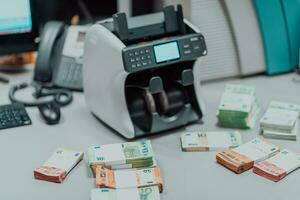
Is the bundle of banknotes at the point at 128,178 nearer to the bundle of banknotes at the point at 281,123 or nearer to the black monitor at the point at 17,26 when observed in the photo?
the bundle of banknotes at the point at 281,123

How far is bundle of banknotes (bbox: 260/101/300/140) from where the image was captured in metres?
1.20

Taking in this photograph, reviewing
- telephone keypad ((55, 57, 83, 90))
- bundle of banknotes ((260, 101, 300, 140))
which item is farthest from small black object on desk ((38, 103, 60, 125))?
bundle of banknotes ((260, 101, 300, 140))

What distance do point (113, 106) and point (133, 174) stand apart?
0.77 ft

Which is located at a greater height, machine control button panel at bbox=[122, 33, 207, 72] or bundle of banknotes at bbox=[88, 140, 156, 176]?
machine control button panel at bbox=[122, 33, 207, 72]

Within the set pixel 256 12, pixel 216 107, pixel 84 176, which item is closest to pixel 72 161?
pixel 84 176

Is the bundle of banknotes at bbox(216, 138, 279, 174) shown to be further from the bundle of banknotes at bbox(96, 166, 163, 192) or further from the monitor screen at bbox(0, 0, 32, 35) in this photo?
the monitor screen at bbox(0, 0, 32, 35)

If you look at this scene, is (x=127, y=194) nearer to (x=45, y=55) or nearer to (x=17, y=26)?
(x=45, y=55)

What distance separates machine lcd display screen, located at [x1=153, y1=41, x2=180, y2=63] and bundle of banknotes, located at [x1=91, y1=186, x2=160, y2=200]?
1.08 feet

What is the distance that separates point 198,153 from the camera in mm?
1157

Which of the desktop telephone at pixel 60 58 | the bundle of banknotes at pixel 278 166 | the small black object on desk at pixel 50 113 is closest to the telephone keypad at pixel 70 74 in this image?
the desktop telephone at pixel 60 58

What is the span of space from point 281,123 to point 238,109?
108mm

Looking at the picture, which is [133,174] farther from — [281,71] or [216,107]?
[281,71]

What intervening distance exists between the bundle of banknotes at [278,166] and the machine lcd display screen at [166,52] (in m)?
0.32

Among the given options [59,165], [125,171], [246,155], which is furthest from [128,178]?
[246,155]
